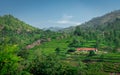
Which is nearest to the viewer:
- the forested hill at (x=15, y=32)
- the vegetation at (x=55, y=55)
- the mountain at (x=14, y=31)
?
the vegetation at (x=55, y=55)

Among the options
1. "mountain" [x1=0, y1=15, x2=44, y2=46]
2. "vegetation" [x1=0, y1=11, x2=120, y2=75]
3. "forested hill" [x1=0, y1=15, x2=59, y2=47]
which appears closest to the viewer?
"vegetation" [x1=0, y1=11, x2=120, y2=75]

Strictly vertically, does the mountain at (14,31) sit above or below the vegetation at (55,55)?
above

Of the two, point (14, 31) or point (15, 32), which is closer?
point (15, 32)

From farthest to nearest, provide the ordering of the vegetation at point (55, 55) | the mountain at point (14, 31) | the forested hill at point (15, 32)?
the mountain at point (14, 31)
the forested hill at point (15, 32)
the vegetation at point (55, 55)

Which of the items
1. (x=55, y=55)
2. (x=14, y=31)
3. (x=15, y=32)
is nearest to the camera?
(x=55, y=55)

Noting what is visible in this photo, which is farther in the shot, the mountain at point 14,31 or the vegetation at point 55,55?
the mountain at point 14,31

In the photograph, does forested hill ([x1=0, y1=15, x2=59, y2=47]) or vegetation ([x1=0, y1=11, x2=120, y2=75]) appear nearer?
vegetation ([x1=0, y1=11, x2=120, y2=75])

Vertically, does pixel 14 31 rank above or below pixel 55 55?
above

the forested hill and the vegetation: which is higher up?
the forested hill

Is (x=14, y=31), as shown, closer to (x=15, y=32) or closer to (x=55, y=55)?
(x=15, y=32)

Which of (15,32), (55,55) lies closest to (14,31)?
(15,32)

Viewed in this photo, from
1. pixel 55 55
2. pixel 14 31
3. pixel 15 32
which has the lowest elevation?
pixel 55 55

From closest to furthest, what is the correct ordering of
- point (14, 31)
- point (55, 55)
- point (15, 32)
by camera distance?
point (55, 55) < point (15, 32) < point (14, 31)

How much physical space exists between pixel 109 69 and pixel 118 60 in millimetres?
12041
